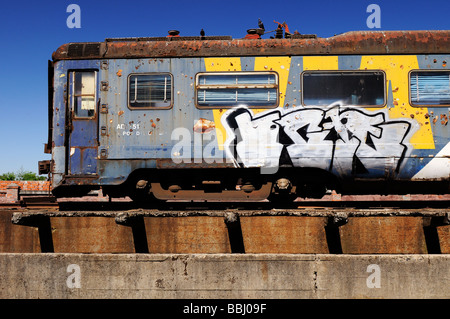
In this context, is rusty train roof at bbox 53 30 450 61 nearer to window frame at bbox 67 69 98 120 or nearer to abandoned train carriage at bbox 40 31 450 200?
abandoned train carriage at bbox 40 31 450 200

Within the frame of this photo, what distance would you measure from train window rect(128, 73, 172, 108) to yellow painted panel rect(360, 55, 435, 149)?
3.71 meters

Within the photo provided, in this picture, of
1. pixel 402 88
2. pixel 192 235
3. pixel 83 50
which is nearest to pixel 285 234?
pixel 192 235

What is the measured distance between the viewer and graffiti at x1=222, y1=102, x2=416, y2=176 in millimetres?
7262

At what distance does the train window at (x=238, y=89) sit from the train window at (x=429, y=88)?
8.42 ft

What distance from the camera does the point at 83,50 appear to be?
306 inches

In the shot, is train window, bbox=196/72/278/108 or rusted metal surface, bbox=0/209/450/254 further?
train window, bbox=196/72/278/108

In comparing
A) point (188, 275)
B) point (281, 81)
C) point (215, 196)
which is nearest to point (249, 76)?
point (281, 81)

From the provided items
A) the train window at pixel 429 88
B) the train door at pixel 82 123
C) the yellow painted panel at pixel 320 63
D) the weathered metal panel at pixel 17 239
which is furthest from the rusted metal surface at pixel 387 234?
the train door at pixel 82 123

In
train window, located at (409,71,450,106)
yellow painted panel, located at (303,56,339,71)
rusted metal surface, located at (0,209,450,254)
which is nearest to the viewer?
rusted metal surface, located at (0,209,450,254)

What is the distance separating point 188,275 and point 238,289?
51 centimetres

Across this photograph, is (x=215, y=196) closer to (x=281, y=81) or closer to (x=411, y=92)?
(x=281, y=81)

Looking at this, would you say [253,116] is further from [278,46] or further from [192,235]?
[192,235]

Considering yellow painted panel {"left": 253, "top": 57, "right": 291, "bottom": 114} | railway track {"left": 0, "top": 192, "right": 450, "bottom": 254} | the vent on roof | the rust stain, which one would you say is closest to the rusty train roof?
the vent on roof

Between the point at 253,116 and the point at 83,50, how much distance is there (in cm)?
359
